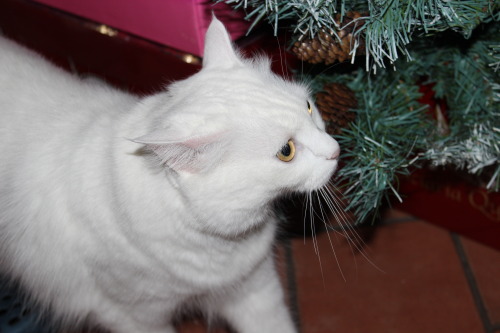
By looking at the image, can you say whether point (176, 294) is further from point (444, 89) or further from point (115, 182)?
point (444, 89)

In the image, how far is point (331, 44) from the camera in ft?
2.68

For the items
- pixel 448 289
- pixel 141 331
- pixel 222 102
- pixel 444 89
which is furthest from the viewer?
pixel 448 289

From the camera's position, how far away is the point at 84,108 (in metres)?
0.88

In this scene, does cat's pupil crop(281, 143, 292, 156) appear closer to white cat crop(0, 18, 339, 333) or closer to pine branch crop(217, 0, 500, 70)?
white cat crop(0, 18, 339, 333)

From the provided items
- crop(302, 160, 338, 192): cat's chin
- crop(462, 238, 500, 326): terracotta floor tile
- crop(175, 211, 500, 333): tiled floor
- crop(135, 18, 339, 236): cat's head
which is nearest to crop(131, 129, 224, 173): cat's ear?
crop(135, 18, 339, 236): cat's head

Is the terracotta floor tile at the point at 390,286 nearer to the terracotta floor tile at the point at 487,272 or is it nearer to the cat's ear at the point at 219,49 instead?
the terracotta floor tile at the point at 487,272

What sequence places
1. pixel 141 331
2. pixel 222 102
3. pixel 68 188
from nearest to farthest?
1. pixel 222 102
2. pixel 68 188
3. pixel 141 331

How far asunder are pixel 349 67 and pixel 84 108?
0.57 m

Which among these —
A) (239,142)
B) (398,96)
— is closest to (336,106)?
(398,96)

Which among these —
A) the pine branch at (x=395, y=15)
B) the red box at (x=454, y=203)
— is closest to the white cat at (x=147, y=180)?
the pine branch at (x=395, y=15)

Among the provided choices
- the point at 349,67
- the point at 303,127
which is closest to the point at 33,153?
the point at 303,127

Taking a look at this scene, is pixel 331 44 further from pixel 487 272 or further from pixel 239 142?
pixel 487 272

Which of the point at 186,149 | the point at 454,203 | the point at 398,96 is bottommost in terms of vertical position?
the point at 454,203

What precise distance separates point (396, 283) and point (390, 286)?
0.06 feet
